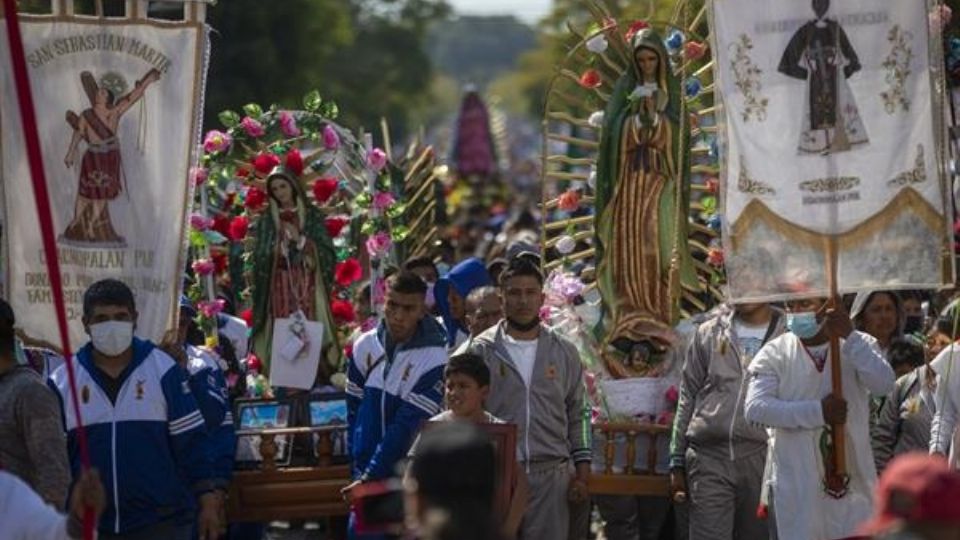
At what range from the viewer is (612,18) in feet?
45.3

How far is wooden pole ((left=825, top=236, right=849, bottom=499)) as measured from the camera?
1063 centimetres

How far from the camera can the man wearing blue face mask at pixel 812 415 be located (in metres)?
10.7

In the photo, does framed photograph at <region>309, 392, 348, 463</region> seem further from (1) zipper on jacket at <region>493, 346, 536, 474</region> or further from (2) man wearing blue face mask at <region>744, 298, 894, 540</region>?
(2) man wearing blue face mask at <region>744, 298, 894, 540</region>

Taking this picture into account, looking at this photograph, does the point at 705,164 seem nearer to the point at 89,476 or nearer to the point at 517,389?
the point at 517,389

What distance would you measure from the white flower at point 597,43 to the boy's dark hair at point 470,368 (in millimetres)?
3481

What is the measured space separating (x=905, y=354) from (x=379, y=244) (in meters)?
3.25

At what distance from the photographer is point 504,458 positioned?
10.2 meters

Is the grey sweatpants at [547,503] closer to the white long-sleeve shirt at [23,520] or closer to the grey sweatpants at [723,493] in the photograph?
the grey sweatpants at [723,493]

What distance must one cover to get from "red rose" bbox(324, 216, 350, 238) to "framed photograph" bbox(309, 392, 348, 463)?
1431 millimetres

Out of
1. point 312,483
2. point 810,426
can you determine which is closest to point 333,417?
point 312,483

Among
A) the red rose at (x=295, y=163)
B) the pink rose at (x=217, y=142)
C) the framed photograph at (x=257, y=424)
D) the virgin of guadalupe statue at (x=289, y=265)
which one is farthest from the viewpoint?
the pink rose at (x=217, y=142)

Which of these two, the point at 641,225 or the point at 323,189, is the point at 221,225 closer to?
the point at 323,189

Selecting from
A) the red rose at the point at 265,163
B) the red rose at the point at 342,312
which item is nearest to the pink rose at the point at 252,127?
the red rose at the point at 265,163

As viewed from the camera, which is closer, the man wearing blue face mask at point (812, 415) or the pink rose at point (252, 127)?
the man wearing blue face mask at point (812, 415)
